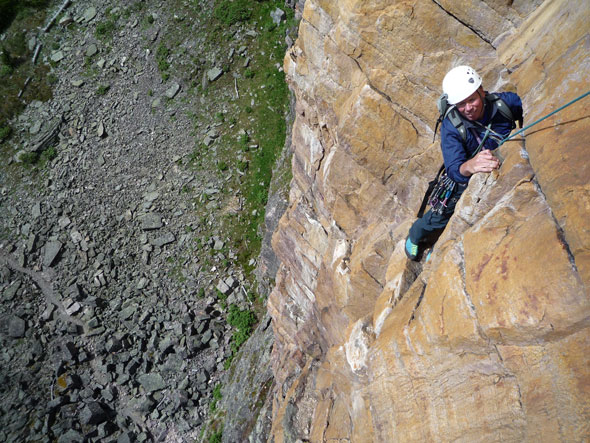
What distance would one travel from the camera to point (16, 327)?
28.6 metres

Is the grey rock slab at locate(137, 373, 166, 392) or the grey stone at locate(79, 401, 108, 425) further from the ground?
the grey rock slab at locate(137, 373, 166, 392)

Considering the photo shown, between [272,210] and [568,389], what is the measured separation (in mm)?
22445

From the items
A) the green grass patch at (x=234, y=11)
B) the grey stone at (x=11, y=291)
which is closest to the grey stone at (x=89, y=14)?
the green grass patch at (x=234, y=11)

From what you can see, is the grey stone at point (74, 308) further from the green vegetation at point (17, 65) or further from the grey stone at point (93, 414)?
the green vegetation at point (17, 65)

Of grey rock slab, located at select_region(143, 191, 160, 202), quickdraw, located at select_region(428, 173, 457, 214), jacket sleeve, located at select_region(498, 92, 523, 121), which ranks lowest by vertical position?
grey rock slab, located at select_region(143, 191, 160, 202)

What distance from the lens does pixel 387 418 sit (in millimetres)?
8172

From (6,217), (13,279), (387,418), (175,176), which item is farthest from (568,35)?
(6,217)

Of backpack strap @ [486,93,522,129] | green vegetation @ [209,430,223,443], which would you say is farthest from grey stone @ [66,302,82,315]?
backpack strap @ [486,93,522,129]

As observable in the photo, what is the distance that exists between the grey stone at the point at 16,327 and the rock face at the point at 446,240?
75.1ft

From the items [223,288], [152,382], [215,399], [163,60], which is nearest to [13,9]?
[163,60]

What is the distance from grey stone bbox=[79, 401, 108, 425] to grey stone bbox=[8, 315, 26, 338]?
7518mm

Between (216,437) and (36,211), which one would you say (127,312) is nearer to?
(216,437)

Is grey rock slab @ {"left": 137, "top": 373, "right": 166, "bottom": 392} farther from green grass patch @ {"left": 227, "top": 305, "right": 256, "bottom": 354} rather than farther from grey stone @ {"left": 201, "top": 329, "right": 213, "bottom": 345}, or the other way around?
green grass patch @ {"left": 227, "top": 305, "right": 256, "bottom": 354}

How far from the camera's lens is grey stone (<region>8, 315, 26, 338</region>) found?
28469 mm
